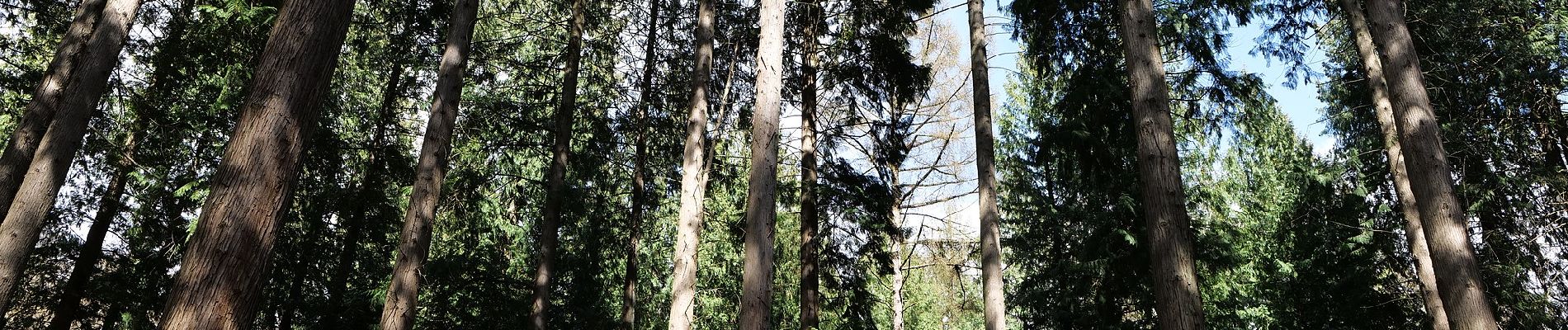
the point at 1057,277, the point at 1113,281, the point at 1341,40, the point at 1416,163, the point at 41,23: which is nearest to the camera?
the point at 1416,163

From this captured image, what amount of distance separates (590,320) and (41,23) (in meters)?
9.66

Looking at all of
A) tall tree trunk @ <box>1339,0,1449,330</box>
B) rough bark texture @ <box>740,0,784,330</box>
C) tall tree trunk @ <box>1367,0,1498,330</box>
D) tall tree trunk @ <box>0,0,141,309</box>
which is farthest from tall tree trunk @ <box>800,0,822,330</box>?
tall tree trunk @ <box>0,0,141,309</box>

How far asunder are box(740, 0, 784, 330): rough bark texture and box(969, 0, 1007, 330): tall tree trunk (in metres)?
2.61

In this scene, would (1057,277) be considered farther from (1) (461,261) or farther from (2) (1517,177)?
(1) (461,261)

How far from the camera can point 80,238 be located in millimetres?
13320

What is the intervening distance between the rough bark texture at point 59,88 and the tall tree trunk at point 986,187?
30.1 feet

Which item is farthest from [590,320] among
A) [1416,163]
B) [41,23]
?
[1416,163]

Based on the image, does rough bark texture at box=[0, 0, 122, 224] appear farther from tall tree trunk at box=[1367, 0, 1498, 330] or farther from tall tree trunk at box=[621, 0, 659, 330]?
tall tree trunk at box=[1367, 0, 1498, 330]

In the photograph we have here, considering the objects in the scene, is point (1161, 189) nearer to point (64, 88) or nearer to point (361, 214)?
point (64, 88)

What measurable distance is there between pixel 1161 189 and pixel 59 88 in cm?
1048

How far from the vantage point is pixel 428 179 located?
8070 mm

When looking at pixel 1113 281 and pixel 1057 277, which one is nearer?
pixel 1113 281

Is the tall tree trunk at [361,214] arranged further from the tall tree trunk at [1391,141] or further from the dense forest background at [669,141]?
the tall tree trunk at [1391,141]

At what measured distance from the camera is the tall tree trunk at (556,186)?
1080 cm
